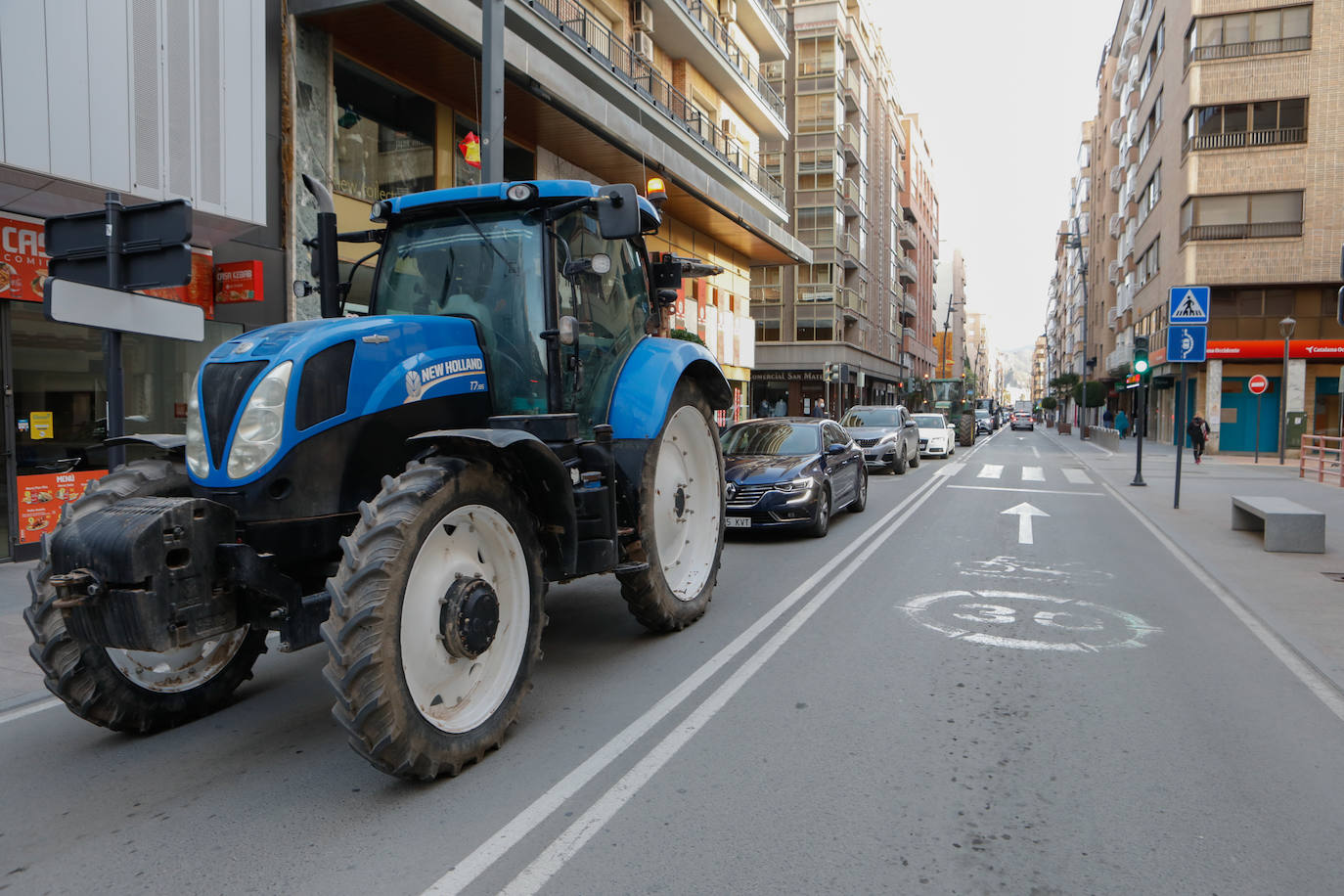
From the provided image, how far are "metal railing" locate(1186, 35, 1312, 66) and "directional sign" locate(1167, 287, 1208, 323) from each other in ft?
86.5

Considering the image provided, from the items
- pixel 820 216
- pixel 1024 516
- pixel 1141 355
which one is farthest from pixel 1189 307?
pixel 820 216

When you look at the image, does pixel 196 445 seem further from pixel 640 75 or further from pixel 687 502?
pixel 640 75

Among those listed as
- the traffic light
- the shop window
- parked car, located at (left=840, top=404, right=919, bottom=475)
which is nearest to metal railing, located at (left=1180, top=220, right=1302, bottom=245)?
parked car, located at (left=840, top=404, right=919, bottom=475)

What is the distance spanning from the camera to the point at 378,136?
1399cm

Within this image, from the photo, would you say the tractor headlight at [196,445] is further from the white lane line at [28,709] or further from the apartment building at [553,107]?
the white lane line at [28,709]

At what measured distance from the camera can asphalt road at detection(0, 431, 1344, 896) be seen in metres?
3.23

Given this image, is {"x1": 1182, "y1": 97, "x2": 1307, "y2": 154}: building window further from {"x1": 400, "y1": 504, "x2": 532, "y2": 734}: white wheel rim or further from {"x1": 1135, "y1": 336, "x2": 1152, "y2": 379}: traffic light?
{"x1": 400, "y1": 504, "x2": 532, "y2": 734}: white wheel rim

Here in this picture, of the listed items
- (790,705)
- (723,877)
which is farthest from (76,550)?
(790,705)

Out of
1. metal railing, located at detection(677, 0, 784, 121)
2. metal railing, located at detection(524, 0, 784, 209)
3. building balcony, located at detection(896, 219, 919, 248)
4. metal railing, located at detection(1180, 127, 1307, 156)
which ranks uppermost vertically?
building balcony, located at detection(896, 219, 919, 248)

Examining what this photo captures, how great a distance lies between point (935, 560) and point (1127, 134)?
55.0m

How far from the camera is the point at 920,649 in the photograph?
621 cm

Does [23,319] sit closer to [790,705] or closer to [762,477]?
[762,477]

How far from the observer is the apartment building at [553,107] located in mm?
12453

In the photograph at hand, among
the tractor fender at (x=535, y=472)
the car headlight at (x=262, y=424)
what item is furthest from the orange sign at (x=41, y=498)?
the tractor fender at (x=535, y=472)
